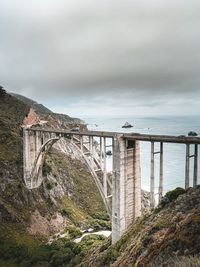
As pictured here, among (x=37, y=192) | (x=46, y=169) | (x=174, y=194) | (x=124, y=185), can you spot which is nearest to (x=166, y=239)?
(x=174, y=194)

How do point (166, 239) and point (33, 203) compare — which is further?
point (33, 203)

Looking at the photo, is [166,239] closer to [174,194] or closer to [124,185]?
[174,194]

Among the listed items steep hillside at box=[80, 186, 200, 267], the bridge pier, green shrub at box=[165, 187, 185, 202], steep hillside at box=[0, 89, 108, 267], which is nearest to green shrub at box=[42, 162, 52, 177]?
steep hillside at box=[0, 89, 108, 267]

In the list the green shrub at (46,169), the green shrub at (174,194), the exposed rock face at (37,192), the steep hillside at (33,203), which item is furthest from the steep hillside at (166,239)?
the green shrub at (46,169)

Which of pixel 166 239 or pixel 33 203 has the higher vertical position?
pixel 166 239

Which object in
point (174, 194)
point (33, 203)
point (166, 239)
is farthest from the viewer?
→ point (33, 203)

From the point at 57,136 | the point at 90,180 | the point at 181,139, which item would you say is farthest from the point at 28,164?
the point at 181,139

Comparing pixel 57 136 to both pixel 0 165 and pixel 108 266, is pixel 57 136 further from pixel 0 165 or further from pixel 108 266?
pixel 108 266
